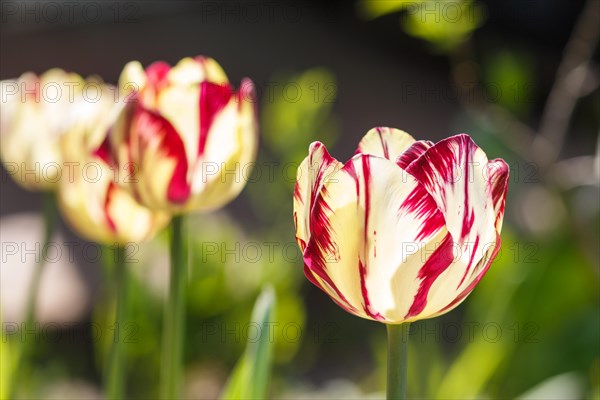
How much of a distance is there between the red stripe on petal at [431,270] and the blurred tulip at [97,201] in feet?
0.91

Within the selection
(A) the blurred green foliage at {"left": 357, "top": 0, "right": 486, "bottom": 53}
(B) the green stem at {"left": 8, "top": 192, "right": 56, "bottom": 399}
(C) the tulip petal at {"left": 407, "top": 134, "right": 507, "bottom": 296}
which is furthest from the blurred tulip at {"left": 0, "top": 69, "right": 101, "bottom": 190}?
(C) the tulip petal at {"left": 407, "top": 134, "right": 507, "bottom": 296}

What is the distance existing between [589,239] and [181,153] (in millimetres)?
686

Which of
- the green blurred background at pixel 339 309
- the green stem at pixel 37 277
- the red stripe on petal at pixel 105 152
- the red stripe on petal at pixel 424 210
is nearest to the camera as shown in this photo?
the red stripe on petal at pixel 424 210

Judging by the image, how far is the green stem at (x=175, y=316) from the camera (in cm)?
55

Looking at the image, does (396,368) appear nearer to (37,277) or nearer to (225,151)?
(225,151)

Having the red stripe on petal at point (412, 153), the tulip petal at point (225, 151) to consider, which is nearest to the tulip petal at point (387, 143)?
the red stripe on petal at point (412, 153)

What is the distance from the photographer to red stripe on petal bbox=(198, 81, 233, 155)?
0.57 metres

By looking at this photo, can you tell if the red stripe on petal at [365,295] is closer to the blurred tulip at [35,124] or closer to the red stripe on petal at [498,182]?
the red stripe on petal at [498,182]

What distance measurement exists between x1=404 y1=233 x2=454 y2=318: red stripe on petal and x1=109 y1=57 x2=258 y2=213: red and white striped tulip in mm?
209

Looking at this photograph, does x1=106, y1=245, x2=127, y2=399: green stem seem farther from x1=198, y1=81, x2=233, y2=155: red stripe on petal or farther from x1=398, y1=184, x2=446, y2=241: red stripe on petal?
x1=398, y1=184, x2=446, y2=241: red stripe on petal

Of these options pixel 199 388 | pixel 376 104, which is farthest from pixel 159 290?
pixel 376 104

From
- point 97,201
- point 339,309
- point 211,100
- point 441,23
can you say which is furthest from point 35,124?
point 339,309

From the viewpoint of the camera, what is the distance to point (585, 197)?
1.28 meters

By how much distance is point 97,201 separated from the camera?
0.66 meters
